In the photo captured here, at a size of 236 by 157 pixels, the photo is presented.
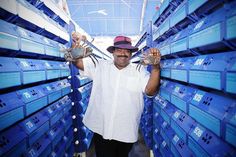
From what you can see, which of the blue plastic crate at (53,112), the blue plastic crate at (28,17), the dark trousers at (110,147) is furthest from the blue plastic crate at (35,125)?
the blue plastic crate at (28,17)

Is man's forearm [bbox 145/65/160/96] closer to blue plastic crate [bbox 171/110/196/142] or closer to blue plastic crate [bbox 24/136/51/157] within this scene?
blue plastic crate [bbox 171/110/196/142]

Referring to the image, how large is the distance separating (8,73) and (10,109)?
304 millimetres

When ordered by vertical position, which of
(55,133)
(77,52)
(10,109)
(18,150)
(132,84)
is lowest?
(55,133)

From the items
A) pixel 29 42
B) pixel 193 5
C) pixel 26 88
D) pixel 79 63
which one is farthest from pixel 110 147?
pixel 193 5

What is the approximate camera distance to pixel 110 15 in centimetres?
1377

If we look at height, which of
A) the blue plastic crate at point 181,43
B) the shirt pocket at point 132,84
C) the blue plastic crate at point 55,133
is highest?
the blue plastic crate at point 181,43

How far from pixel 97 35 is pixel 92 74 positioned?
13417 millimetres

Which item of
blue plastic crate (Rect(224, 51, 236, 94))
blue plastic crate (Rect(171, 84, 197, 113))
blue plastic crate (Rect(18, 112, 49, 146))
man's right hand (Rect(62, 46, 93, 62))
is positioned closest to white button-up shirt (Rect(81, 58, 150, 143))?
man's right hand (Rect(62, 46, 93, 62))

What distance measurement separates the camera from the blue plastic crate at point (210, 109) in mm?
1471

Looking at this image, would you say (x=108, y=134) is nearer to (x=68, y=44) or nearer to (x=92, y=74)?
(x=92, y=74)

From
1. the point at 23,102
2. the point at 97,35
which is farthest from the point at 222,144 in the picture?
the point at 97,35

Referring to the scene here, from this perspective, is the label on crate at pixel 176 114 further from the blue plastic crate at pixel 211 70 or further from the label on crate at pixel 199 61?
the label on crate at pixel 199 61

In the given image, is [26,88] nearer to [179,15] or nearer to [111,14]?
[179,15]

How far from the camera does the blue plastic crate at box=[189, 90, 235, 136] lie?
147 centimetres
